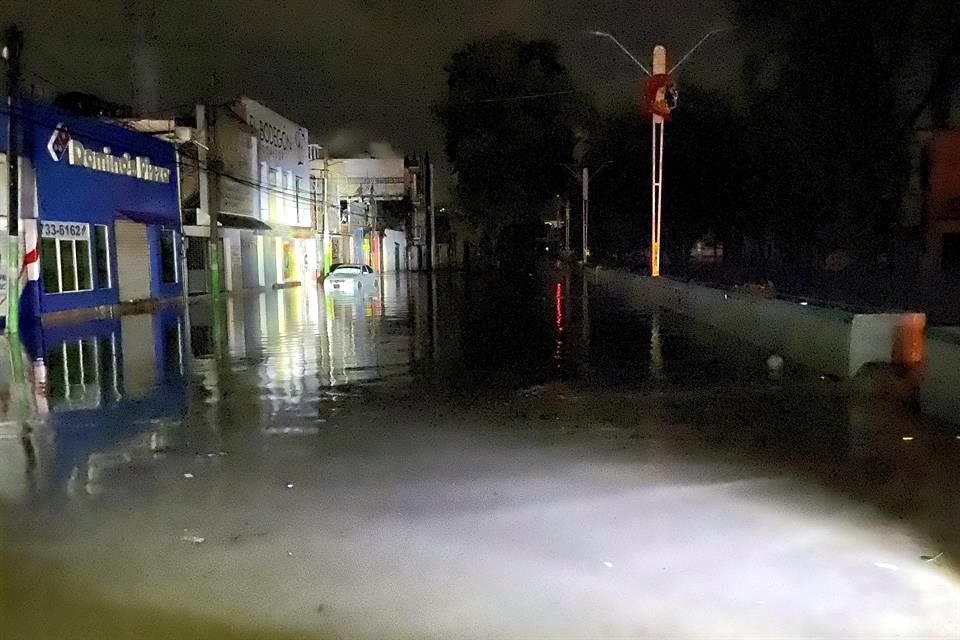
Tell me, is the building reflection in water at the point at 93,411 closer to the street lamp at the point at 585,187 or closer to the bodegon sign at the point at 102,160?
the bodegon sign at the point at 102,160

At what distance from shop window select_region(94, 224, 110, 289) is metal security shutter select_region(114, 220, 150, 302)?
0.52 m

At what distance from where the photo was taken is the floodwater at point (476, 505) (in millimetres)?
5020

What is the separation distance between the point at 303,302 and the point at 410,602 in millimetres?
27440

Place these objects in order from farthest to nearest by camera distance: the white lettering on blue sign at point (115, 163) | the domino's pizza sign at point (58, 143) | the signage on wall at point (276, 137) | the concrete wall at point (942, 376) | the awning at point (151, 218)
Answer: the signage on wall at point (276, 137) → the awning at point (151, 218) → the white lettering on blue sign at point (115, 163) → the domino's pizza sign at point (58, 143) → the concrete wall at point (942, 376)

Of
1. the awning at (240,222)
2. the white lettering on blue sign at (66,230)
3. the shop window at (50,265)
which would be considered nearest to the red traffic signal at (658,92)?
the white lettering on blue sign at (66,230)

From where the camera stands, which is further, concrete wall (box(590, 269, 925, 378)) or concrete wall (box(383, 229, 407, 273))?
concrete wall (box(383, 229, 407, 273))

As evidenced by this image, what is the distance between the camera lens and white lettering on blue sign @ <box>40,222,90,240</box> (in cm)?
2409

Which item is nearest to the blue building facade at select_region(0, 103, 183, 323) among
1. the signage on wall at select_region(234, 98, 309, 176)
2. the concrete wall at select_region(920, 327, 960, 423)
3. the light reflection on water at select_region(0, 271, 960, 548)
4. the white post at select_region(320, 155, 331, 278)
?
the light reflection on water at select_region(0, 271, 960, 548)

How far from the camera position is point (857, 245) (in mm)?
36125

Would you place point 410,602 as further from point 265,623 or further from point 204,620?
point 204,620

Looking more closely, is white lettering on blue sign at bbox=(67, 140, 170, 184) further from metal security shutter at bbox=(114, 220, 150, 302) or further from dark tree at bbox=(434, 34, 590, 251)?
dark tree at bbox=(434, 34, 590, 251)

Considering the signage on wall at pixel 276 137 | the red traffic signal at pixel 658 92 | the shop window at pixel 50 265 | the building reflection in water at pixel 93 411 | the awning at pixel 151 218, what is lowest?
the building reflection in water at pixel 93 411

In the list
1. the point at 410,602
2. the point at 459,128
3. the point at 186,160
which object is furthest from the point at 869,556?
the point at 459,128

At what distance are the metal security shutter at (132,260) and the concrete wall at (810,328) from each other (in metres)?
17.0
